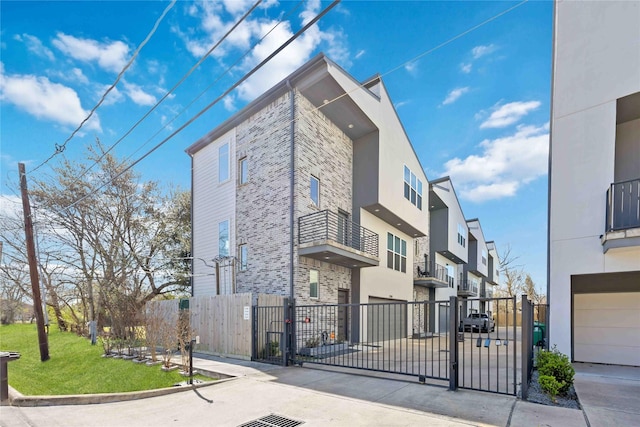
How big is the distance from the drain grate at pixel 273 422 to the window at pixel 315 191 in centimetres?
929

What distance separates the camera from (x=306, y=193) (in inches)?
523

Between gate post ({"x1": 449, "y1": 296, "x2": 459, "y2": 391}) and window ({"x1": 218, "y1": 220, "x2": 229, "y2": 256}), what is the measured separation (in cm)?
1069

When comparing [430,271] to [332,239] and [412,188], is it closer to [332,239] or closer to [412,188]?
[412,188]

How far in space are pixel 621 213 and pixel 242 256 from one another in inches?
476

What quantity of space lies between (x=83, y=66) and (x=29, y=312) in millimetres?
30932

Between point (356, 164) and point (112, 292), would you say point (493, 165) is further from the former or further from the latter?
point (112, 292)

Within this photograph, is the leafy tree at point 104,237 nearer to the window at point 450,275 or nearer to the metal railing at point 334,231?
the metal railing at point 334,231

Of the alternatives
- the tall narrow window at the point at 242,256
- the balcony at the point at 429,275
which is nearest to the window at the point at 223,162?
the tall narrow window at the point at 242,256

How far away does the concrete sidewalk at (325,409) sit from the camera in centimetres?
498

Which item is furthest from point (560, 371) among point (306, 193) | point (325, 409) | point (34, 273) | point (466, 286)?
point (466, 286)

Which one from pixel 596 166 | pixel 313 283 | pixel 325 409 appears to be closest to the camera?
pixel 325 409

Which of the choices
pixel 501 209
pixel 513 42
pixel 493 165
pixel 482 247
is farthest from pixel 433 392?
pixel 501 209

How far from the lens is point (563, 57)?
30.1 feet

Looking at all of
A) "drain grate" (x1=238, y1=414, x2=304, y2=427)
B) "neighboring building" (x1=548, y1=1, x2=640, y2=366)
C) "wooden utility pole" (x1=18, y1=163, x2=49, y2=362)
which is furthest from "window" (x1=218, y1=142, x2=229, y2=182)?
"neighboring building" (x1=548, y1=1, x2=640, y2=366)
